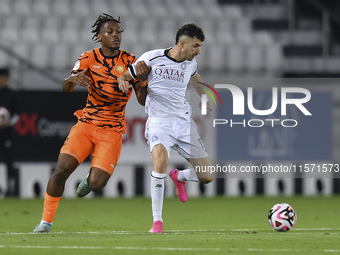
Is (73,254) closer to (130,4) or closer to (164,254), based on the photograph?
(164,254)

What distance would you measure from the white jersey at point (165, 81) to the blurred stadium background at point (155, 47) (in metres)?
5.52

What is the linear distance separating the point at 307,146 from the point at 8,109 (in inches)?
234

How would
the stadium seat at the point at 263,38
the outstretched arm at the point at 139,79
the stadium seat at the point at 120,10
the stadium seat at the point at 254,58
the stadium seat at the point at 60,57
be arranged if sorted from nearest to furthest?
the outstretched arm at the point at 139,79, the stadium seat at the point at 60,57, the stadium seat at the point at 254,58, the stadium seat at the point at 263,38, the stadium seat at the point at 120,10

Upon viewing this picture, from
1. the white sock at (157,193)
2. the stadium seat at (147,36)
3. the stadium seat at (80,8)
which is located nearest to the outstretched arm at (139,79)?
the white sock at (157,193)

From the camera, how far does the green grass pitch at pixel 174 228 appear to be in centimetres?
597

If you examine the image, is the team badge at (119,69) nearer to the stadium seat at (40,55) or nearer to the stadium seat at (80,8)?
the stadium seat at (40,55)

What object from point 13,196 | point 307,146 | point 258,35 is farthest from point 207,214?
point 258,35

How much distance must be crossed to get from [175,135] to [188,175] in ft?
2.33

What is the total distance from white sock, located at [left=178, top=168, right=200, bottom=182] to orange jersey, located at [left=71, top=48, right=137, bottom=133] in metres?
1.11

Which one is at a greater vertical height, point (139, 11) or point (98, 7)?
point (98, 7)

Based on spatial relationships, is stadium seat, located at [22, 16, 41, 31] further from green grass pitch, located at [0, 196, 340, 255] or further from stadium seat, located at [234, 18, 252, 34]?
green grass pitch, located at [0, 196, 340, 255]

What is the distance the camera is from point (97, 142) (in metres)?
7.67

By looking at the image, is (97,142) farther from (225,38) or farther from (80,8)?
(80,8)

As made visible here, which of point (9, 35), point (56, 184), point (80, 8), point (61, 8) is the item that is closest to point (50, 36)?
point (9, 35)
